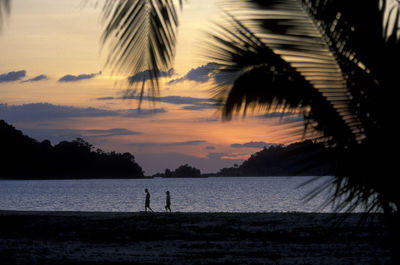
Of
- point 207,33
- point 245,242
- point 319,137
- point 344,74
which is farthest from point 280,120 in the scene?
point 245,242

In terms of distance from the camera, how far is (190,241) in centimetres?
1766

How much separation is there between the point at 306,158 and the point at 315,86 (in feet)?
2.51

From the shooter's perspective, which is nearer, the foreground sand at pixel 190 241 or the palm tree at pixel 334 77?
the palm tree at pixel 334 77

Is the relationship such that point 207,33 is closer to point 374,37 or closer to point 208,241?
point 374,37

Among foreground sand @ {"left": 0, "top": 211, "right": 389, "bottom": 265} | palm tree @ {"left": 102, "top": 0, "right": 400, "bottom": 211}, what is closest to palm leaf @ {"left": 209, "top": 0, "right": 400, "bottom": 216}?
palm tree @ {"left": 102, "top": 0, "right": 400, "bottom": 211}

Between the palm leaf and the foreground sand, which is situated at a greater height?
the palm leaf

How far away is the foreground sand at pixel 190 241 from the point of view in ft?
44.7

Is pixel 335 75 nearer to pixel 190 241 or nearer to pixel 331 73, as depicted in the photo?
pixel 331 73

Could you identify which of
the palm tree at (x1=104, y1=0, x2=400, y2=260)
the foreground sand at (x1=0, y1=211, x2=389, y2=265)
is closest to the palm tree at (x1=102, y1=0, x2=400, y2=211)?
the palm tree at (x1=104, y1=0, x2=400, y2=260)

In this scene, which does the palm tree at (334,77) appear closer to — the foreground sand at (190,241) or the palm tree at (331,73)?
the palm tree at (331,73)

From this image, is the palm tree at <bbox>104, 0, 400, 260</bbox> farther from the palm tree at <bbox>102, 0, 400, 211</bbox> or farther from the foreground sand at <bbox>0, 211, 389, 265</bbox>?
the foreground sand at <bbox>0, 211, 389, 265</bbox>

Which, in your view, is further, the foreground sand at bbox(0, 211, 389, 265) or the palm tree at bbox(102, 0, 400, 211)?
the foreground sand at bbox(0, 211, 389, 265)

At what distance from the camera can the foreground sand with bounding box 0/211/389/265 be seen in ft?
44.7

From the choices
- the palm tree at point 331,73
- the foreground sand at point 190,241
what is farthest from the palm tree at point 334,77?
the foreground sand at point 190,241
